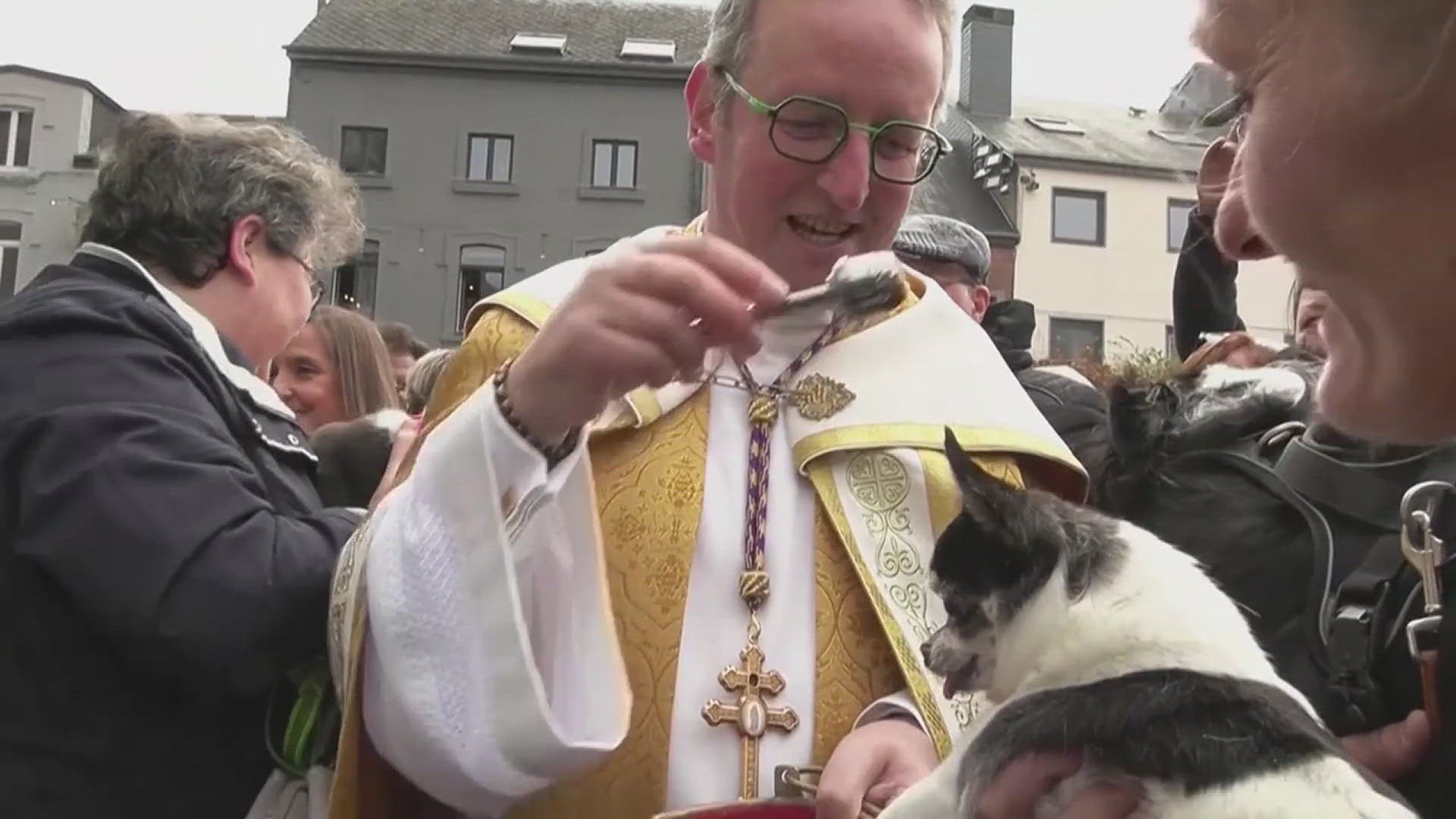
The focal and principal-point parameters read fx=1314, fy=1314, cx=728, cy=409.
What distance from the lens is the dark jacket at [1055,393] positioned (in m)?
3.34

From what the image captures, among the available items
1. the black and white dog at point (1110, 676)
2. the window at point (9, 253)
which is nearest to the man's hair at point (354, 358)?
the black and white dog at point (1110, 676)

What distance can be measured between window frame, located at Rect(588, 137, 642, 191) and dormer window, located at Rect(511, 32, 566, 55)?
6.28 ft

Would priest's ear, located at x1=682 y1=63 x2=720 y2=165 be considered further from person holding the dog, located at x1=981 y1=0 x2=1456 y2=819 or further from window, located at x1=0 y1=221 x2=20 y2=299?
window, located at x1=0 y1=221 x2=20 y2=299

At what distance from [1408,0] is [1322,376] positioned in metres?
0.40

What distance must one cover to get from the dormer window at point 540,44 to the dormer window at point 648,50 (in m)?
1.13

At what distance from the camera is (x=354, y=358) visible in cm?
452

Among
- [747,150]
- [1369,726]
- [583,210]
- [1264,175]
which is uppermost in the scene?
[583,210]

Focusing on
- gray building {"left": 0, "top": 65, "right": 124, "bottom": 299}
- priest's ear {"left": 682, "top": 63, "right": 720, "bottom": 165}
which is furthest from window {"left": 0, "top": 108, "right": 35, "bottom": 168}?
priest's ear {"left": 682, "top": 63, "right": 720, "bottom": 165}

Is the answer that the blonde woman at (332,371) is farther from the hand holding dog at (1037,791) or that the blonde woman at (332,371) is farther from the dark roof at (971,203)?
the dark roof at (971,203)

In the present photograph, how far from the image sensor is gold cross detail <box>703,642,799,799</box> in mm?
1979

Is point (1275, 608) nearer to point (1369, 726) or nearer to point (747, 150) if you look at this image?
point (1369, 726)

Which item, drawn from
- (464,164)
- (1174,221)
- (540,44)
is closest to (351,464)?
(464,164)

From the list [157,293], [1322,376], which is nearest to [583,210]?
[157,293]

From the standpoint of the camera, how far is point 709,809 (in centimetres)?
176
